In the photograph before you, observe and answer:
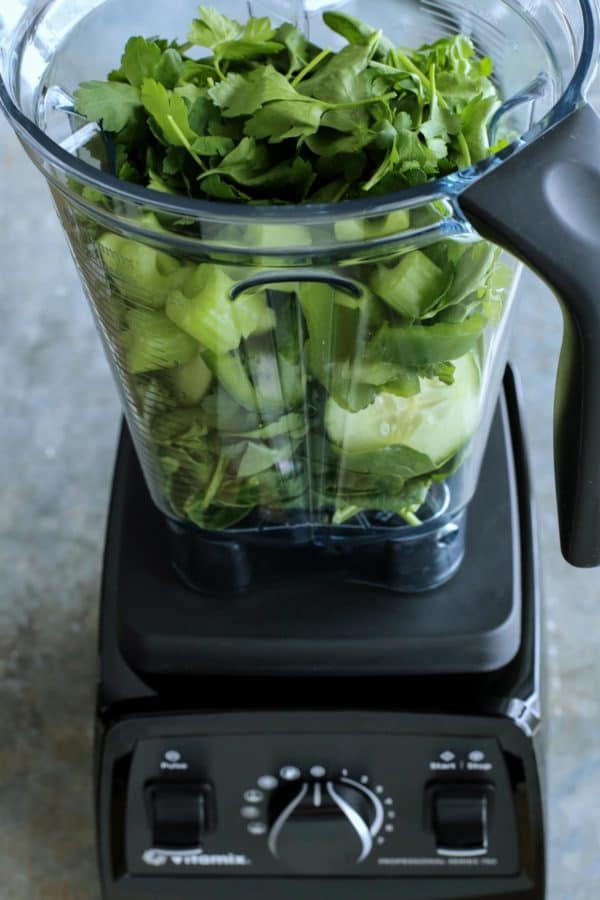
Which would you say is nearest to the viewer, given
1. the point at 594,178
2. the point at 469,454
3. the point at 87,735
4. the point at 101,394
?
the point at 594,178

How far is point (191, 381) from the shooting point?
467 mm

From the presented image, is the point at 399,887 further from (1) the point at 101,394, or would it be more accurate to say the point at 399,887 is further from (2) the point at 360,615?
(1) the point at 101,394

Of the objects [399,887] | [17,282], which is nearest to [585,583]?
[399,887]

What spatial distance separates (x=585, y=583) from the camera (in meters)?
0.78

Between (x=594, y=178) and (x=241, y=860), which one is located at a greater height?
(x=594, y=178)

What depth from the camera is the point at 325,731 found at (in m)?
0.57

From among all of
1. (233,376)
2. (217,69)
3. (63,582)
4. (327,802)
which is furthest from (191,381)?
→ (63,582)

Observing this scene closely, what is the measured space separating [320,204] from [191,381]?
11cm

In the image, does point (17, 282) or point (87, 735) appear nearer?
point (87, 735)

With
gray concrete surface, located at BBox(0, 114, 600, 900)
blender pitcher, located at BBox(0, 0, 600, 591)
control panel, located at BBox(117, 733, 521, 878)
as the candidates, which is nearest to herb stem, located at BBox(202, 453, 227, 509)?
blender pitcher, located at BBox(0, 0, 600, 591)

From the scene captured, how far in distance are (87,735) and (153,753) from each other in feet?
0.54

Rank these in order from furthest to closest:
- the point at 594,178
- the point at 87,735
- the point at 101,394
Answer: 1. the point at 101,394
2. the point at 87,735
3. the point at 594,178

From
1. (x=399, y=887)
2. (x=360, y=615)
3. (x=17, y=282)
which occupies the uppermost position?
(x=17, y=282)

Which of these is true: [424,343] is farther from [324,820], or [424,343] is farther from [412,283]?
[324,820]
